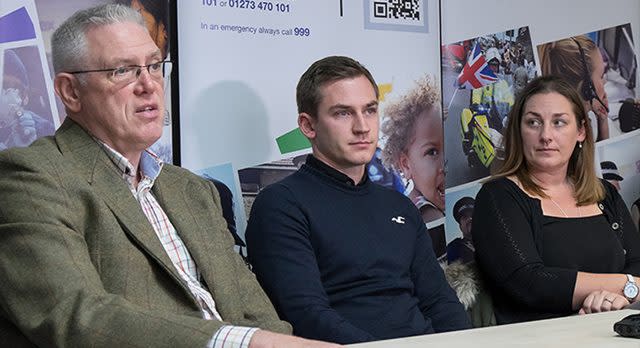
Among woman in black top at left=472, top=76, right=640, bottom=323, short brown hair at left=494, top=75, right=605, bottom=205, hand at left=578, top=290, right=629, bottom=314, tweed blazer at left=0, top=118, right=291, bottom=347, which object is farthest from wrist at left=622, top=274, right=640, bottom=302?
tweed blazer at left=0, top=118, right=291, bottom=347

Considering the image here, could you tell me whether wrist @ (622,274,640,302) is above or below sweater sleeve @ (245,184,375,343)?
below

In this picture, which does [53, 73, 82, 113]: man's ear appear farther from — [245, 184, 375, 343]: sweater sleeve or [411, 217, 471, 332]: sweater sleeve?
[411, 217, 471, 332]: sweater sleeve

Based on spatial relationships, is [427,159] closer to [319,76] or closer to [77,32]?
[319,76]

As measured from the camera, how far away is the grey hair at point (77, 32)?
2576mm

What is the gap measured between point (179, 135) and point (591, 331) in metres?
1.70

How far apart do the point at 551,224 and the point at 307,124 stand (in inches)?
40.9

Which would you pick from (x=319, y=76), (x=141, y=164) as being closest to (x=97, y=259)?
(x=141, y=164)

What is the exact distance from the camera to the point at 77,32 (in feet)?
8.46

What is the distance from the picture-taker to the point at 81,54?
258 cm

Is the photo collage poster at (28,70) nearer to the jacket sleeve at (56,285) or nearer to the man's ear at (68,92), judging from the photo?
the man's ear at (68,92)

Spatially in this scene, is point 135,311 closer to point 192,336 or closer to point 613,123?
point 192,336

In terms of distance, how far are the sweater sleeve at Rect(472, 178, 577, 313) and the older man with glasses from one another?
1.24 m

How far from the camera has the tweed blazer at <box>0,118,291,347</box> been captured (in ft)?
7.06

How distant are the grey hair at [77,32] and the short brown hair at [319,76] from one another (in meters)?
0.98
